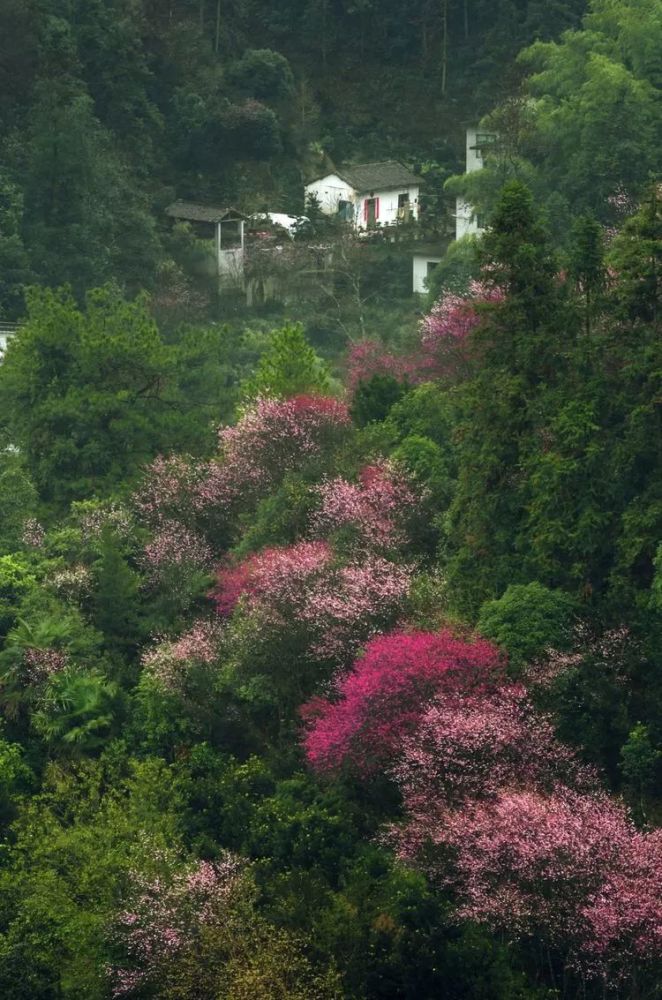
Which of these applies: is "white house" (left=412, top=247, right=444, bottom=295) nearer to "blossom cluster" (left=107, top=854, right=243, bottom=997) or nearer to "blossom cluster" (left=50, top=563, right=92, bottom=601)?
"blossom cluster" (left=50, top=563, right=92, bottom=601)

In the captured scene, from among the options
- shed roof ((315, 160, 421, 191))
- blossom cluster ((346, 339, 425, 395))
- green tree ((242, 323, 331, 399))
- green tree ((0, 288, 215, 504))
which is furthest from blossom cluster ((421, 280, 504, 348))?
shed roof ((315, 160, 421, 191))

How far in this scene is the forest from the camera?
32781mm

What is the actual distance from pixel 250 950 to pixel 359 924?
5.40 ft

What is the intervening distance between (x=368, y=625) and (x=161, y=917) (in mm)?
8471

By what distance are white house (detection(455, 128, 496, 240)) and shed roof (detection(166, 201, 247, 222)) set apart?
7504mm

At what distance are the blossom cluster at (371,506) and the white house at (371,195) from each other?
97.4 ft

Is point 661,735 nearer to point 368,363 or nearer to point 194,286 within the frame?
point 368,363

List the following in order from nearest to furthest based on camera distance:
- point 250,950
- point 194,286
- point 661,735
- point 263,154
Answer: point 250,950, point 661,735, point 194,286, point 263,154

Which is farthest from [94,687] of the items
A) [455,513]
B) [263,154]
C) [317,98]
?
[317,98]

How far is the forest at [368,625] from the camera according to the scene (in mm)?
32781

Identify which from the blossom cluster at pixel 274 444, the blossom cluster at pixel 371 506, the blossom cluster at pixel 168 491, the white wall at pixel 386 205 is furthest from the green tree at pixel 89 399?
the white wall at pixel 386 205

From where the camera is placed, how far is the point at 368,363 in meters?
60.3

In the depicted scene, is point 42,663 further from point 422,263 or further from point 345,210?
point 345,210

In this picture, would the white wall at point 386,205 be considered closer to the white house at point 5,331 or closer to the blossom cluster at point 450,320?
the blossom cluster at point 450,320
